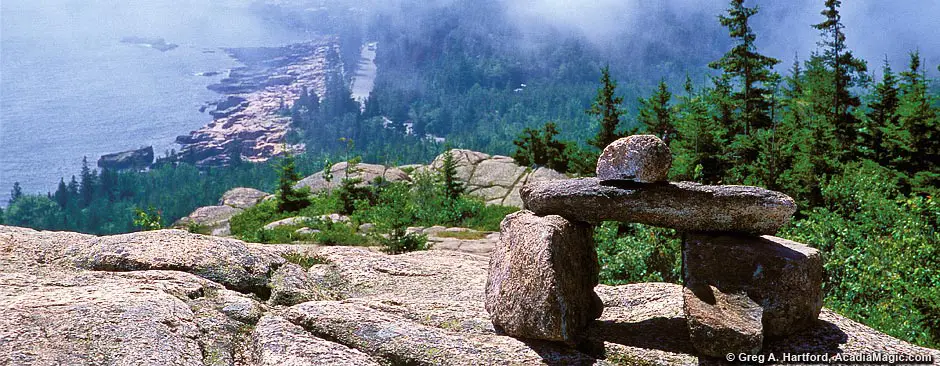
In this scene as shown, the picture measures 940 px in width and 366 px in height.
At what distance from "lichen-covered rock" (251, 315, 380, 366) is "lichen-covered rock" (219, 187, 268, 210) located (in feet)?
137

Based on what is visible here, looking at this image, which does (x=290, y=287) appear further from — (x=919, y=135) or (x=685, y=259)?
(x=919, y=135)

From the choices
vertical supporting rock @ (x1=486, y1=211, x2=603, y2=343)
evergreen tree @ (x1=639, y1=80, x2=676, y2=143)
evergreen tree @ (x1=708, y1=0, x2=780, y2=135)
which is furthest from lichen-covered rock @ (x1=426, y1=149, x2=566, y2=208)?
vertical supporting rock @ (x1=486, y1=211, x2=603, y2=343)

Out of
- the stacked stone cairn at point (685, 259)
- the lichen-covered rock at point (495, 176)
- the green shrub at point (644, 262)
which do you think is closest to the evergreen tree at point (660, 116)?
the lichen-covered rock at point (495, 176)

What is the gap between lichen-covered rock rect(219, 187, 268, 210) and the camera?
49.8m

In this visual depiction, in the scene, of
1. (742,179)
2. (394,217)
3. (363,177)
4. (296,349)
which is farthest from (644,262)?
(363,177)

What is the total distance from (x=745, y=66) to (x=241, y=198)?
3703 cm

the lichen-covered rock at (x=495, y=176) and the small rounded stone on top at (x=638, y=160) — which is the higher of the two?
the small rounded stone on top at (x=638, y=160)

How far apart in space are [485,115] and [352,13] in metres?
64.5

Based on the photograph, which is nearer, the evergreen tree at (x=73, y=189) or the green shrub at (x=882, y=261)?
the green shrub at (x=882, y=261)

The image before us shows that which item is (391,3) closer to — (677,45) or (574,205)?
(677,45)

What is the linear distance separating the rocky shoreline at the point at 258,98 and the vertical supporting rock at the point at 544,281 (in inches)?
3810

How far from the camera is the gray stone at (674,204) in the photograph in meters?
8.55

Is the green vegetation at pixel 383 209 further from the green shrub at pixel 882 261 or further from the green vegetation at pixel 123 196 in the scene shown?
the green vegetation at pixel 123 196

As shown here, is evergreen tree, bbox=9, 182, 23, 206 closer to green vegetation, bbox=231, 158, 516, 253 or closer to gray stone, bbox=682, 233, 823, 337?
green vegetation, bbox=231, 158, 516, 253
